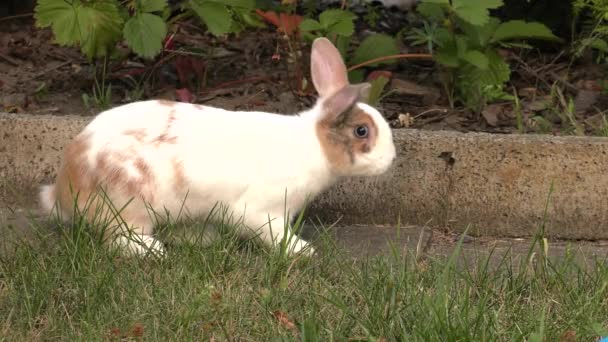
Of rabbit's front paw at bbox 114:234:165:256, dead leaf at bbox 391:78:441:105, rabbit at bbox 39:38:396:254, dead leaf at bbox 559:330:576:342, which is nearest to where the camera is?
dead leaf at bbox 559:330:576:342

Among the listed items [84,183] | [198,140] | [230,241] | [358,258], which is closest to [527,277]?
[358,258]

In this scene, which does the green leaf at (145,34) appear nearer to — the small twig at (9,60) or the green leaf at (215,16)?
the green leaf at (215,16)

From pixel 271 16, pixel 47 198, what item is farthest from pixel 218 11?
pixel 47 198

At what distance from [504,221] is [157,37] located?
60.9 inches

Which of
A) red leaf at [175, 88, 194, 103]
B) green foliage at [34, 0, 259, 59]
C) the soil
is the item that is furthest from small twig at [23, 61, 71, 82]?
red leaf at [175, 88, 194, 103]

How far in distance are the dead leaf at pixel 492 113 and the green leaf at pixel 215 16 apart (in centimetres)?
115

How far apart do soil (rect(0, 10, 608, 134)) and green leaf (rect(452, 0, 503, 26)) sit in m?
0.52

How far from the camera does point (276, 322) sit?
10.1ft

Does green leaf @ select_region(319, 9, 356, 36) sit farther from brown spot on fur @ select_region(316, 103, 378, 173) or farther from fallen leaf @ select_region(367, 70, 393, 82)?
brown spot on fur @ select_region(316, 103, 378, 173)

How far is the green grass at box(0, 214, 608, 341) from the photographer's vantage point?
2955mm

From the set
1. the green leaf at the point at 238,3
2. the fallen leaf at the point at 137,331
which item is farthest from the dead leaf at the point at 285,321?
the green leaf at the point at 238,3

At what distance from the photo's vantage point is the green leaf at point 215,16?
448 cm

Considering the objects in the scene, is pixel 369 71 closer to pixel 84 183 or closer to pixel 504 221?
pixel 504 221

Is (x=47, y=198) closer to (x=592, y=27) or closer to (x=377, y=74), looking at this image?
(x=377, y=74)
